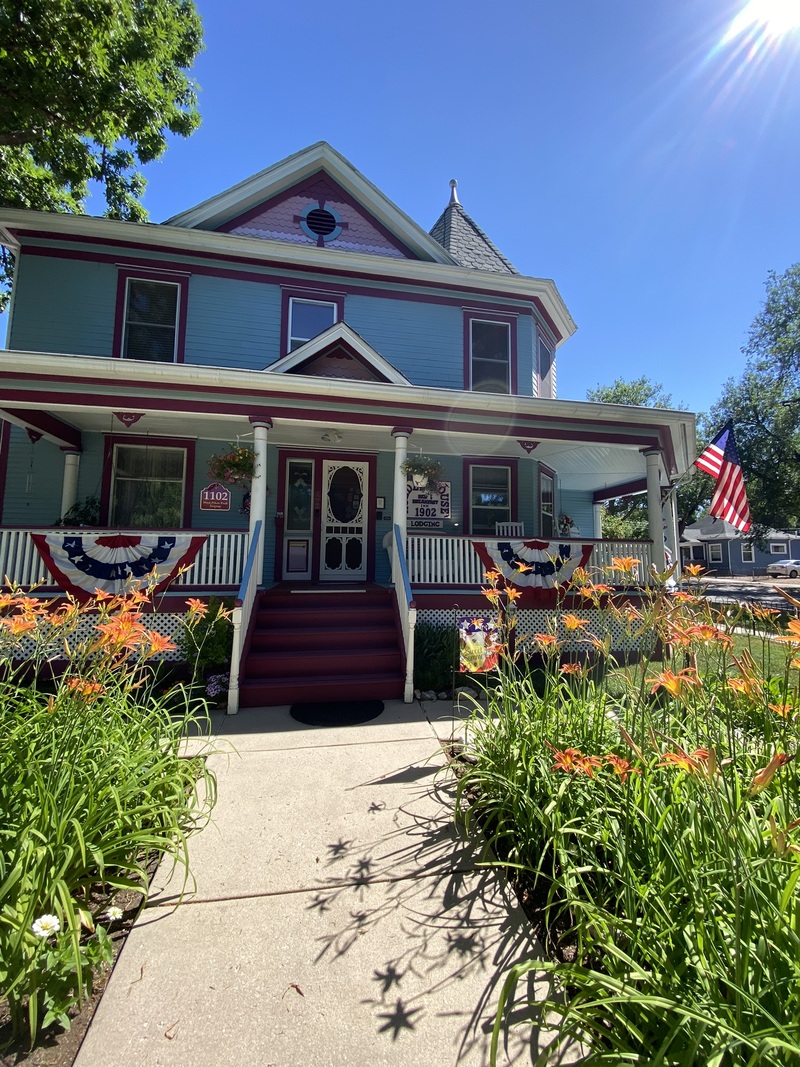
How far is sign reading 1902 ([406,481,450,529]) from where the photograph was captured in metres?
9.12

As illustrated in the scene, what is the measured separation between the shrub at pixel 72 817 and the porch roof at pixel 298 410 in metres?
4.43

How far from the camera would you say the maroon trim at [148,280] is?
855 centimetres

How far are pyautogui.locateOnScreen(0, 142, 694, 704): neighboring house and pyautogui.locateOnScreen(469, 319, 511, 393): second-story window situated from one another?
48 mm

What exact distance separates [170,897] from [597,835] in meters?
2.15

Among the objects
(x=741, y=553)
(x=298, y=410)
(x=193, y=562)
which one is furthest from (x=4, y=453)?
(x=741, y=553)

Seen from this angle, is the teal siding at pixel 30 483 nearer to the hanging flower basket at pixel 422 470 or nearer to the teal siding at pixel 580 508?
the hanging flower basket at pixel 422 470

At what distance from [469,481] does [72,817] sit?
833cm

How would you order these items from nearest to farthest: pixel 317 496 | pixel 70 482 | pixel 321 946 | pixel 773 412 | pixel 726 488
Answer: pixel 321 946 → pixel 726 488 → pixel 70 482 → pixel 317 496 → pixel 773 412

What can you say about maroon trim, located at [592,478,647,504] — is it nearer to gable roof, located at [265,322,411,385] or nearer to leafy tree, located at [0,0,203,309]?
gable roof, located at [265,322,411,385]

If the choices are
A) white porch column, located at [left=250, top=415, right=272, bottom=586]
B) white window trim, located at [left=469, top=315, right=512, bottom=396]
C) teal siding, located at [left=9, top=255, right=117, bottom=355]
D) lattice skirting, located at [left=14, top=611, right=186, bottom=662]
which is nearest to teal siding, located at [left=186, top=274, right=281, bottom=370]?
teal siding, located at [left=9, top=255, right=117, bottom=355]

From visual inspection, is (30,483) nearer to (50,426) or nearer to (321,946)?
(50,426)

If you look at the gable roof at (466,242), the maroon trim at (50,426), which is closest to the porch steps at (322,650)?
the maroon trim at (50,426)

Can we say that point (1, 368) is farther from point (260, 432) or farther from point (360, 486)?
point (360, 486)

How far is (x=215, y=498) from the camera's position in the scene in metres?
7.96
